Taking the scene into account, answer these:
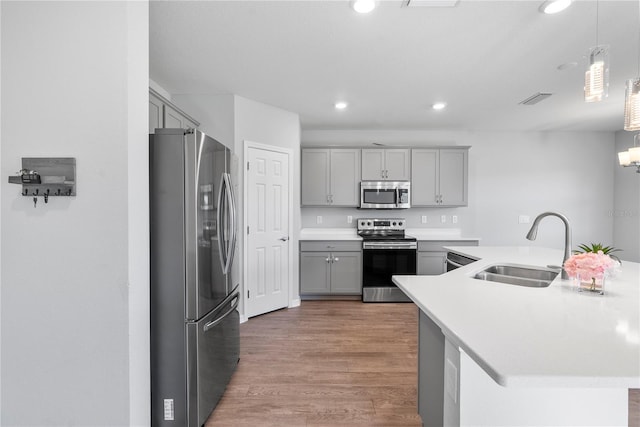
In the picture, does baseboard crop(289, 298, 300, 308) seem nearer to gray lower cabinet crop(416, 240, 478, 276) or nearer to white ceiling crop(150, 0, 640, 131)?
gray lower cabinet crop(416, 240, 478, 276)

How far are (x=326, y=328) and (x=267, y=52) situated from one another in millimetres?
2711

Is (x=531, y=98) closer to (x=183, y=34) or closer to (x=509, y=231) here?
(x=509, y=231)

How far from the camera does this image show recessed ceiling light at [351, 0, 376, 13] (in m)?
1.79

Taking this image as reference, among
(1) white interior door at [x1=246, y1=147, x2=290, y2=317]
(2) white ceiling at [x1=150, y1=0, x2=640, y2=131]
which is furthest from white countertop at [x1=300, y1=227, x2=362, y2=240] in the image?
(2) white ceiling at [x1=150, y1=0, x2=640, y2=131]

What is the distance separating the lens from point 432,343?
1.51 metres

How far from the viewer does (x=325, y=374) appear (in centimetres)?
233

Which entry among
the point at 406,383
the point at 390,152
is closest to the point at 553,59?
the point at 390,152

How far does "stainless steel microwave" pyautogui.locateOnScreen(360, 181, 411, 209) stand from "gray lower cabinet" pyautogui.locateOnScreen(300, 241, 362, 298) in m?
0.77

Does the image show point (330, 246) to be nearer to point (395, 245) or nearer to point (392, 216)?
point (395, 245)

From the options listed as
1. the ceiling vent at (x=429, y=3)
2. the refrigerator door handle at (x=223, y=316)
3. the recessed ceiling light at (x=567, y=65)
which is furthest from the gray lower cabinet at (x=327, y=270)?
the ceiling vent at (x=429, y=3)

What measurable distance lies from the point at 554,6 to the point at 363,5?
1143 mm

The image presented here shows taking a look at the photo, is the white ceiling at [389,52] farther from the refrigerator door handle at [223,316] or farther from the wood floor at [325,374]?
the wood floor at [325,374]

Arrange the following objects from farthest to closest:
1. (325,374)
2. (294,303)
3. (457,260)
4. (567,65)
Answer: (294,303) → (457,260) → (567,65) → (325,374)

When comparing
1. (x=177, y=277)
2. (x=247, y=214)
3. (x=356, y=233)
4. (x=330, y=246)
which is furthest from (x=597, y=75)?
(x=356, y=233)
